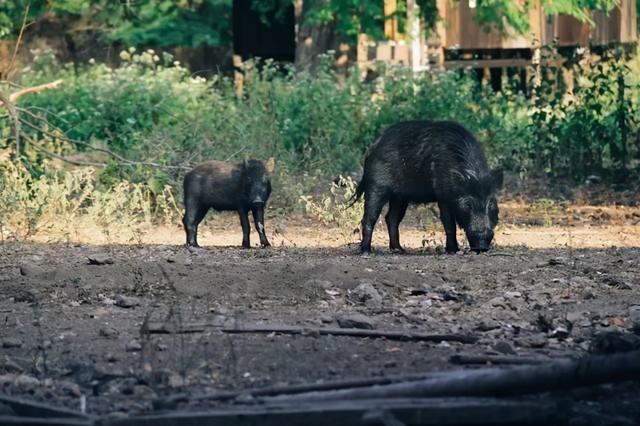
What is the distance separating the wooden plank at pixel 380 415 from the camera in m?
5.67

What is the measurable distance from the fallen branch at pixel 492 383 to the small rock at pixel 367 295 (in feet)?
10.3

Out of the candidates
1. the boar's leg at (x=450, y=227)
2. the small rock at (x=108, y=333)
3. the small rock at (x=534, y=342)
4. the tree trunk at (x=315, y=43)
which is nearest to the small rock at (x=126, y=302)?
the small rock at (x=108, y=333)

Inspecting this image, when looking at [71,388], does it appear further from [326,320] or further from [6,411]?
[326,320]

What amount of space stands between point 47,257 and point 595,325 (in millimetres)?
4977

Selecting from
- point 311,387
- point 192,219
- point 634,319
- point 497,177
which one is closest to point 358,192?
point 497,177

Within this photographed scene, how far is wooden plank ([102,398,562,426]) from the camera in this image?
5672mm

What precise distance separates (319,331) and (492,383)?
2.11 metres

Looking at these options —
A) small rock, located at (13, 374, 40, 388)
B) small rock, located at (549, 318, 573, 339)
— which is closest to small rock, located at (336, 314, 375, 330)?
small rock, located at (549, 318, 573, 339)

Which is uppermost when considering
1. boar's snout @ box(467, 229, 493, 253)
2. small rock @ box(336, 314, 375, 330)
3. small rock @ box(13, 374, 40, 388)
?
boar's snout @ box(467, 229, 493, 253)

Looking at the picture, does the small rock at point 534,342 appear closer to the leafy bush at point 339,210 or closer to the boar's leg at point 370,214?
the boar's leg at point 370,214

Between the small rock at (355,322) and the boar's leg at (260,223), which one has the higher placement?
the boar's leg at (260,223)

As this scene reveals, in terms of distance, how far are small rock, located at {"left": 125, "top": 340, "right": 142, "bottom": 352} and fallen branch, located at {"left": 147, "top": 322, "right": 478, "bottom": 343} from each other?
11 centimetres

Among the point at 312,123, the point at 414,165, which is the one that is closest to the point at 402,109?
the point at 312,123

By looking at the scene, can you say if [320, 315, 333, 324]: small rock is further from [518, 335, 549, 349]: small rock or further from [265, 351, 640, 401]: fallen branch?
[265, 351, 640, 401]: fallen branch
